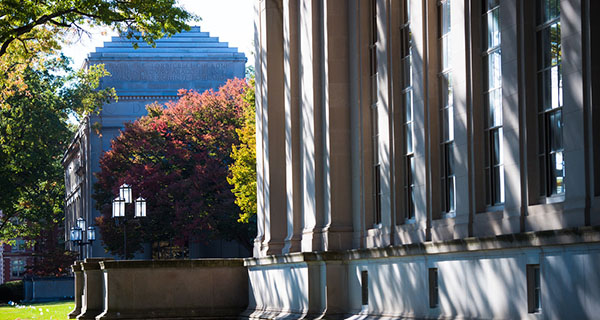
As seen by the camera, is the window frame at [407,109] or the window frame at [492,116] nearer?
the window frame at [492,116]

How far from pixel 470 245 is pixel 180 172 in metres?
51.3

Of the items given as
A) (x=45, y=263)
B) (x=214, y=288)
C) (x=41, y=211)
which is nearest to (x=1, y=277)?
(x=45, y=263)

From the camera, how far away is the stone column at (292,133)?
28.6m

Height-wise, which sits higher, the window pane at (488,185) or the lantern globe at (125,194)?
the lantern globe at (125,194)

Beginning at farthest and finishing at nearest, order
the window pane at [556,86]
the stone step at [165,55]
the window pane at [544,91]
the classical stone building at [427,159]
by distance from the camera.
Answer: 1. the stone step at [165,55]
2. the window pane at [544,91]
3. the window pane at [556,86]
4. the classical stone building at [427,159]

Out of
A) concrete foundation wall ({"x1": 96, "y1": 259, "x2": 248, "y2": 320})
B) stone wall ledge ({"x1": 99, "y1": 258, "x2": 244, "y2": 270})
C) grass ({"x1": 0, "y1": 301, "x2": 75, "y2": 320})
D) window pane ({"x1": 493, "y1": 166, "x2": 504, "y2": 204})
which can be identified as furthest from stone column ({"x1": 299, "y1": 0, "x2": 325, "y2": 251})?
grass ({"x1": 0, "y1": 301, "x2": 75, "y2": 320})

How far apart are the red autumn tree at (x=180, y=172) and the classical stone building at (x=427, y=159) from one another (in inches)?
1322

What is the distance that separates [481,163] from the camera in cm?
1812

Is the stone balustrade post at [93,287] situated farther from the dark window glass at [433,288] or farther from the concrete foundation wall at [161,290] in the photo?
the dark window glass at [433,288]

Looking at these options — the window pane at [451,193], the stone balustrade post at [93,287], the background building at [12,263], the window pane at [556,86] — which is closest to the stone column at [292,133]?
the stone balustrade post at [93,287]

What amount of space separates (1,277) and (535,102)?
Result: 138m

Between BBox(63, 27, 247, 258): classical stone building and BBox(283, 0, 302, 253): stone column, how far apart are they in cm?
5608

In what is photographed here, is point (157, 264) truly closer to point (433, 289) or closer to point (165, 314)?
point (165, 314)

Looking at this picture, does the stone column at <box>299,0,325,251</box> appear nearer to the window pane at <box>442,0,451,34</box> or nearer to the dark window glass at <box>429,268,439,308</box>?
the window pane at <box>442,0,451,34</box>
